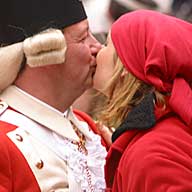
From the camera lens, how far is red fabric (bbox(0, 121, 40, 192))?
189cm

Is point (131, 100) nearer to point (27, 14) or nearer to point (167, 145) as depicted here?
point (167, 145)

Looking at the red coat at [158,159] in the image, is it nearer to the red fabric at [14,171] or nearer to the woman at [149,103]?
the woman at [149,103]

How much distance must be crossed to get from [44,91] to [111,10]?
1.10 metres

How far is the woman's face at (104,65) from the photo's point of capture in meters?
1.98

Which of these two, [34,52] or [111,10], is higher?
[34,52]

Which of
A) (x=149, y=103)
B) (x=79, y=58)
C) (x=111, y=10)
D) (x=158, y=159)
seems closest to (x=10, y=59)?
(x=79, y=58)

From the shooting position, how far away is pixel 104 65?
2012mm

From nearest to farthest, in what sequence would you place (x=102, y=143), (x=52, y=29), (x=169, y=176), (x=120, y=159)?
(x=169, y=176) < (x=120, y=159) < (x=52, y=29) < (x=102, y=143)

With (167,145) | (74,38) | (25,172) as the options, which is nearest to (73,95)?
(74,38)

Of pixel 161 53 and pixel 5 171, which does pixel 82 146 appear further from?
pixel 161 53

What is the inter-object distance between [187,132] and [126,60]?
24 cm

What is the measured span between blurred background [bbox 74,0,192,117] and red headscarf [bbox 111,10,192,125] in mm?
936

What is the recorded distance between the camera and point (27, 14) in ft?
6.58

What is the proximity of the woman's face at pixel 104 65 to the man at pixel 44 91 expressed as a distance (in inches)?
1.8
